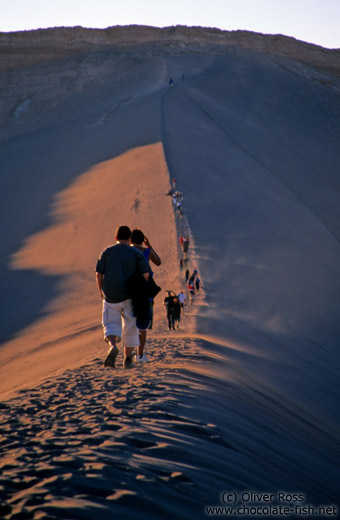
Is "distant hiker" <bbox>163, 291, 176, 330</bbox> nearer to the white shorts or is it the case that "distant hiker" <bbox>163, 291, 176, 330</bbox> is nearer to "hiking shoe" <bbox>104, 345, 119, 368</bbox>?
"hiking shoe" <bbox>104, 345, 119, 368</bbox>

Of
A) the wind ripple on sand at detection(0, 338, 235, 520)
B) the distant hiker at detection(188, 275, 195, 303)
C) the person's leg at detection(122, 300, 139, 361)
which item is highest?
the distant hiker at detection(188, 275, 195, 303)

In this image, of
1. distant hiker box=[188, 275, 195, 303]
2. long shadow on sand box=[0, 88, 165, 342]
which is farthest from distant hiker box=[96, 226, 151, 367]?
long shadow on sand box=[0, 88, 165, 342]

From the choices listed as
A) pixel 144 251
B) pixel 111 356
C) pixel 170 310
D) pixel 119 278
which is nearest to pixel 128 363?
pixel 111 356

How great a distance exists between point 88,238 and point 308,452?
1909 cm

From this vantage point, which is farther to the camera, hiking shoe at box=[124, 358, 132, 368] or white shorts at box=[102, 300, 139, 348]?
hiking shoe at box=[124, 358, 132, 368]

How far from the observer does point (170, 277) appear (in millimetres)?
17938

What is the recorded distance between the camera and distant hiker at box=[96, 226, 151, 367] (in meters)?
6.00

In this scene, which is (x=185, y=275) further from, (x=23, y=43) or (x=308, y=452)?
(x=23, y=43)

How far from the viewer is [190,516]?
9.89 feet

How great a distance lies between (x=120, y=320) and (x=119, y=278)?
52 cm

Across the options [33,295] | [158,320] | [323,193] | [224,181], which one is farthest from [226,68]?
[158,320]

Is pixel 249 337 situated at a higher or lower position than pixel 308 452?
higher

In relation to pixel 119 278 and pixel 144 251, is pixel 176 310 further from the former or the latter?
pixel 119 278

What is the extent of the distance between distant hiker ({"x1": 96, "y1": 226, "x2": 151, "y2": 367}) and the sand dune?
0.50 metres
